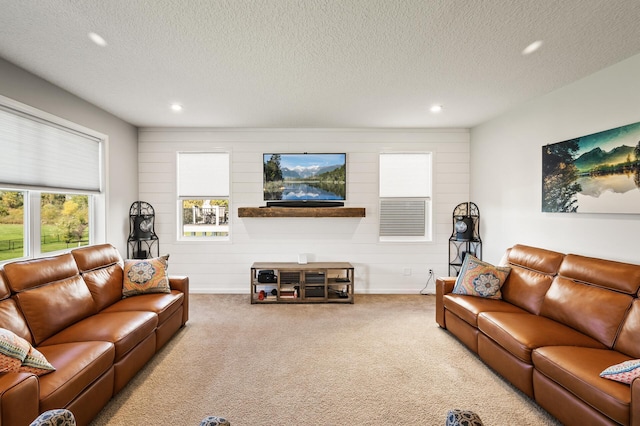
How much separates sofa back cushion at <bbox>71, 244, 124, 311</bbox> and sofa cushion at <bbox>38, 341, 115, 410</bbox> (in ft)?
2.61

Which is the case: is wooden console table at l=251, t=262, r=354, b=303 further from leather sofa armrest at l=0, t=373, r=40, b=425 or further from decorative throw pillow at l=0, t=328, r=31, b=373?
leather sofa armrest at l=0, t=373, r=40, b=425

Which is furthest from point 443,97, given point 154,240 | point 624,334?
point 154,240

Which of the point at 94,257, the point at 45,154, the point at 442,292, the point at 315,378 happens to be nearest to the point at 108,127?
the point at 45,154

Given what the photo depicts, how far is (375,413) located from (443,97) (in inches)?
122

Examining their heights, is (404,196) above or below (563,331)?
above

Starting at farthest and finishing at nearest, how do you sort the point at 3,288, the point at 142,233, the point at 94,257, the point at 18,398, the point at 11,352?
1. the point at 142,233
2. the point at 94,257
3. the point at 3,288
4. the point at 11,352
5. the point at 18,398

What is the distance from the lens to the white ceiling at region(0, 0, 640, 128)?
72.1 inches

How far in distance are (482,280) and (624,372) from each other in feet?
4.84

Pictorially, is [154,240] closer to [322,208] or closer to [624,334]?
[322,208]

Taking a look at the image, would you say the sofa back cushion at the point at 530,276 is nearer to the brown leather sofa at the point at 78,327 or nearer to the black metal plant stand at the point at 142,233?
the brown leather sofa at the point at 78,327

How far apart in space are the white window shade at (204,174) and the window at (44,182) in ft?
3.57

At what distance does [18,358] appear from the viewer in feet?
5.06

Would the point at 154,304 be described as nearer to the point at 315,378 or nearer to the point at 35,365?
the point at 35,365

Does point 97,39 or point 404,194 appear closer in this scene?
point 97,39
